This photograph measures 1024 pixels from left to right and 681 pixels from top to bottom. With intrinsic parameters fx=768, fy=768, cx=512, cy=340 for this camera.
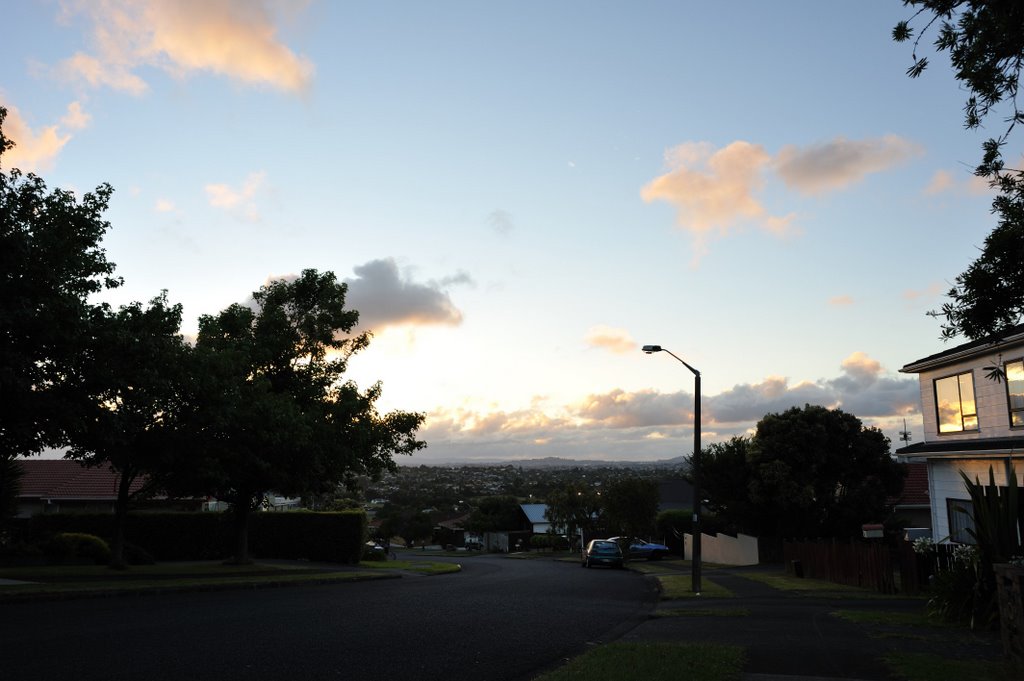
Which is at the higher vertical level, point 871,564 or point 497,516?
point 497,516

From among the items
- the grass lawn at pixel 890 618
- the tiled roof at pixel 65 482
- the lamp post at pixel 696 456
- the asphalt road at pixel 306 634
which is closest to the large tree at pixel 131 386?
the asphalt road at pixel 306 634

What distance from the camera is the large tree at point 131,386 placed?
818 inches

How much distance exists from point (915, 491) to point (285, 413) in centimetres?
3697

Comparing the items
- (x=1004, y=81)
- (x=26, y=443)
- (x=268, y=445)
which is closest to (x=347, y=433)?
(x=268, y=445)

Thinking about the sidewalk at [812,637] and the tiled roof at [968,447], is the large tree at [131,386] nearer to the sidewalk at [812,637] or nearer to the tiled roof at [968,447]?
the sidewalk at [812,637]

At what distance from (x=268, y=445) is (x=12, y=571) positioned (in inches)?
339

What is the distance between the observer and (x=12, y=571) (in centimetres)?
2448

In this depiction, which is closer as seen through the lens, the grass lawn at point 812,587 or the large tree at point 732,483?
the grass lawn at point 812,587

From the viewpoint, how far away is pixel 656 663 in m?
9.77

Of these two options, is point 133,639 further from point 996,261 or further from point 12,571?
point 12,571

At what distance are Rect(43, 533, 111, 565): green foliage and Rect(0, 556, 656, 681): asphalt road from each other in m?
10.9

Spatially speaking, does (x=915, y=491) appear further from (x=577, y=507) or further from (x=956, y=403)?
(x=577, y=507)

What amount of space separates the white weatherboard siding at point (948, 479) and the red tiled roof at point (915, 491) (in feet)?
54.3

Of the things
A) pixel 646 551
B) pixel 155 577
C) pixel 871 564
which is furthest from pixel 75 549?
pixel 646 551
